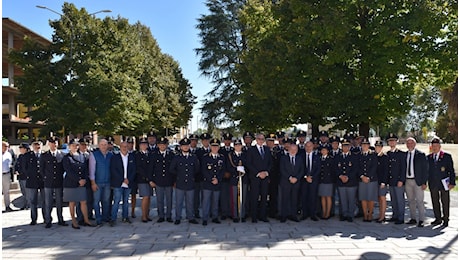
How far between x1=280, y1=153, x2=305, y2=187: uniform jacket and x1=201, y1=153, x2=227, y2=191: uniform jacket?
1.41 metres

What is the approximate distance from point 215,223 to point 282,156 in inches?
84.9

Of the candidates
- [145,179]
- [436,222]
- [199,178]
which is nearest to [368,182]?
[436,222]

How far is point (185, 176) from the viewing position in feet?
32.1

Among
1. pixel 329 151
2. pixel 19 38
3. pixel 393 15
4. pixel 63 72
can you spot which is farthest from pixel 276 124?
pixel 19 38

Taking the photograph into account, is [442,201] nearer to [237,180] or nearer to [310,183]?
[310,183]

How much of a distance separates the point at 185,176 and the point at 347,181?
367 centimetres

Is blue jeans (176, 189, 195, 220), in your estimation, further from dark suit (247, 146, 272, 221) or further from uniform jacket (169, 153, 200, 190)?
dark suit (247, 146, 272, 221)

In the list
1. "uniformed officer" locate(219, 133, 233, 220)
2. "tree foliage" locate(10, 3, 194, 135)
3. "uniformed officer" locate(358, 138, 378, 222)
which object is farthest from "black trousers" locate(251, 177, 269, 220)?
"tree foliage" locate(10, 3, 194, 135)

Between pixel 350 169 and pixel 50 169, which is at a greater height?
pixel 50 169

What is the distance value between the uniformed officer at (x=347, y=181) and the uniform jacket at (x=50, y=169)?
6200 millimetres

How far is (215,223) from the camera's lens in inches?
385

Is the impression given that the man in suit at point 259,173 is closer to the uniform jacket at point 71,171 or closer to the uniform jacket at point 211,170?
the uniform jacket at point 211,170

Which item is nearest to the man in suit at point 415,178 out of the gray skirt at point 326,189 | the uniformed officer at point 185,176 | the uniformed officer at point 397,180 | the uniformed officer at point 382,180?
the uniformed officer at point 397,180

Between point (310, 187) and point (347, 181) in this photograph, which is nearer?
point (347, 181)
